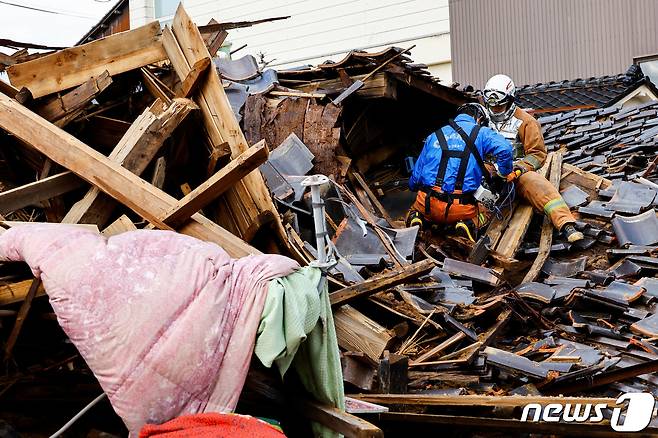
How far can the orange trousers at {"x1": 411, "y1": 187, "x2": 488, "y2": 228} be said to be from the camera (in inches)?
321

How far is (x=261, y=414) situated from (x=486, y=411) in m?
1.45

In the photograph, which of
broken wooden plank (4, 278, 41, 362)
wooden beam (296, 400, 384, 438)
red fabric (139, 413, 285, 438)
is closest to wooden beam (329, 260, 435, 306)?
wooden beam (296, 400, 384, 438)

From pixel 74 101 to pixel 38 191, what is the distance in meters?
1.03

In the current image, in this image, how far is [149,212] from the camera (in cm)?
471

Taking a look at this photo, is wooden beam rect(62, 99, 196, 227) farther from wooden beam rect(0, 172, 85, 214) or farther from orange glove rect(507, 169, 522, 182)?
orange glove rect(507, 169, 522, 182)

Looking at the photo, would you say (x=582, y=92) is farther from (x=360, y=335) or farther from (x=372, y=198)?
(x=360, y=335)

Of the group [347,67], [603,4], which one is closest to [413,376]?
[347,67]

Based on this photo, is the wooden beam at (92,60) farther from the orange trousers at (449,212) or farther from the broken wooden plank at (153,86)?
the orange trousers at (449,212)

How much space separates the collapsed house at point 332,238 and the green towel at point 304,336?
108mm

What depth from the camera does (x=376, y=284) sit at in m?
5.40

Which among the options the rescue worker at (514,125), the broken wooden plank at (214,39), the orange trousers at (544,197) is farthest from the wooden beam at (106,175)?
the rescue worker at (514,125)

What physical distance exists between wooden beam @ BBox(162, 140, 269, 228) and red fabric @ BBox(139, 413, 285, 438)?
1.59 m

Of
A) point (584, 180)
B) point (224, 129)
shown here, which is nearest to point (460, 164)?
point (584, 180)

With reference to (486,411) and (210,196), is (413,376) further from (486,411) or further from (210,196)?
(210,196)
